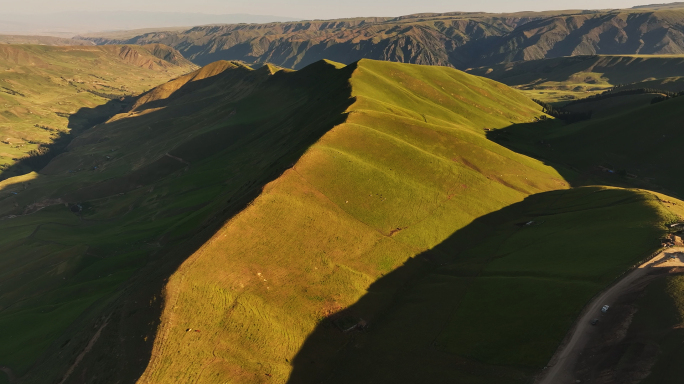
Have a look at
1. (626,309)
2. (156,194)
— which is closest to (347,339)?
(626,309)

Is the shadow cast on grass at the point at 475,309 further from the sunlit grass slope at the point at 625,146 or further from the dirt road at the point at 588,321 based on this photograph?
the sunlit grass slope at the point at 625,146

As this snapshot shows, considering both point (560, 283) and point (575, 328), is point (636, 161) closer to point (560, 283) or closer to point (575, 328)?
point (560, 283)

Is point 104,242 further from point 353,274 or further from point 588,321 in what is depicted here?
point 588,321

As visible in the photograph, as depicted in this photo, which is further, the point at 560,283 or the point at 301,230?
the point at 301,230

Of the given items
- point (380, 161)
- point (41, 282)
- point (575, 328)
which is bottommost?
point (41, 282)

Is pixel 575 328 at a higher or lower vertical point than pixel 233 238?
lower

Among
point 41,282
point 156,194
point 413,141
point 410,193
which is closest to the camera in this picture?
point 410,193

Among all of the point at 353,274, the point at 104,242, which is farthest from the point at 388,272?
the point at 104,242
